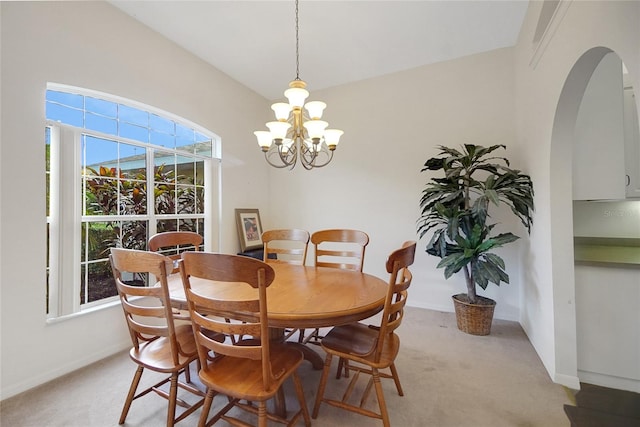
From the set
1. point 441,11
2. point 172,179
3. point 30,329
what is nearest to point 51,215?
point 30,329

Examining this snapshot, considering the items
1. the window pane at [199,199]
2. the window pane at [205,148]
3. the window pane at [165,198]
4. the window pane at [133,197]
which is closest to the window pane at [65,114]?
the window pane at [133,197]

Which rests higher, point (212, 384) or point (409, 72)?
point (409, 72)

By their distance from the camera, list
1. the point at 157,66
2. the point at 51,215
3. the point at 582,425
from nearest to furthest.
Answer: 1. the point at 582,425
2. the point at 51,215
3. the point at 157,66

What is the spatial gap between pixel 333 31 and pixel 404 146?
5.31 ft

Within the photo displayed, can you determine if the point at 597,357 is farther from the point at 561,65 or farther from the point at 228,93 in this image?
the point at 228,93

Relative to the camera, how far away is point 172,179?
10.2 ft

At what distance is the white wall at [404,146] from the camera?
10.3 feet

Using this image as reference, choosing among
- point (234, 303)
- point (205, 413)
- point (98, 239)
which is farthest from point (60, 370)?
point (234, 303)

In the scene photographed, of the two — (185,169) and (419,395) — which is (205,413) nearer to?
(419,395)

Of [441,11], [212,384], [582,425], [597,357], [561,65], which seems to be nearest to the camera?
[212,384]

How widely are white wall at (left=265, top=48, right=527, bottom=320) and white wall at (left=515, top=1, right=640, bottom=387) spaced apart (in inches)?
21.6

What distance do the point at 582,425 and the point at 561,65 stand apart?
221cm

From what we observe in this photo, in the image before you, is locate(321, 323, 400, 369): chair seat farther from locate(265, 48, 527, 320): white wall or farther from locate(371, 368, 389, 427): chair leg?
locate(265, 48, 527, 320): white wall

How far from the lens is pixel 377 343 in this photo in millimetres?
1519
